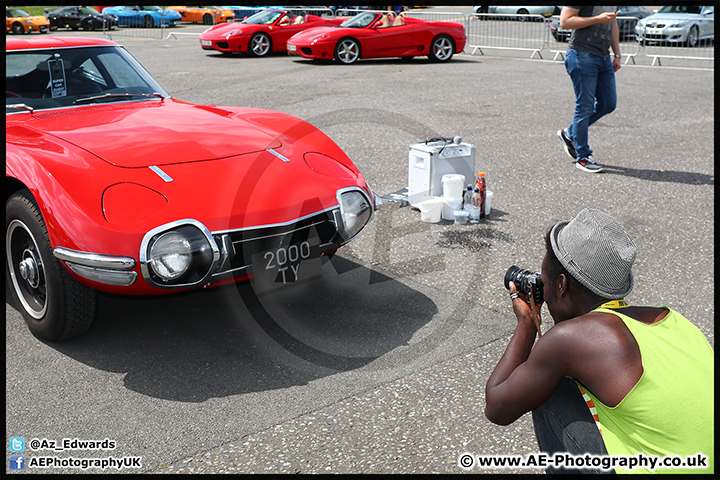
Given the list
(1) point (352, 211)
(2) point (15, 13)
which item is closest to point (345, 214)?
(1) point (352, 211)

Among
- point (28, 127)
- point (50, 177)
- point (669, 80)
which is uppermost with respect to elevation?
point (669, 80)

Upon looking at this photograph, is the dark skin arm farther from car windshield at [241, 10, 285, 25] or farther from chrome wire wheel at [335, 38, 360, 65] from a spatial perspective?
car windshield at [241, 10, 285, 25]

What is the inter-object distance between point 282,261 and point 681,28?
59.7ft

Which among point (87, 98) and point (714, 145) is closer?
point (87, 98)

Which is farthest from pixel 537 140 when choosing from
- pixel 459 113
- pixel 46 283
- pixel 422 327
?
pixel 46 283

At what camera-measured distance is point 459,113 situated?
9.65 m

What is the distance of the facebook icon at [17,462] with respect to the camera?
2688mm

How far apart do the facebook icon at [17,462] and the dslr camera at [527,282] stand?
6.90 ft

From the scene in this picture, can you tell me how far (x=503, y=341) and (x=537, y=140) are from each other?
5.07m

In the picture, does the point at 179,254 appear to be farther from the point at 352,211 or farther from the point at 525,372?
the point at 525,372

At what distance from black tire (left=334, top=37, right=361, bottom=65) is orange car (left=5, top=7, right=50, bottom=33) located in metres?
17.0

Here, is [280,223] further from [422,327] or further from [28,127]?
[28,127]

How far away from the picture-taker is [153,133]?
12.7ft

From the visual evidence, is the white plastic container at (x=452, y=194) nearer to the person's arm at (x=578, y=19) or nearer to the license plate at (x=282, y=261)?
the license plate at (x=282, y=261)
